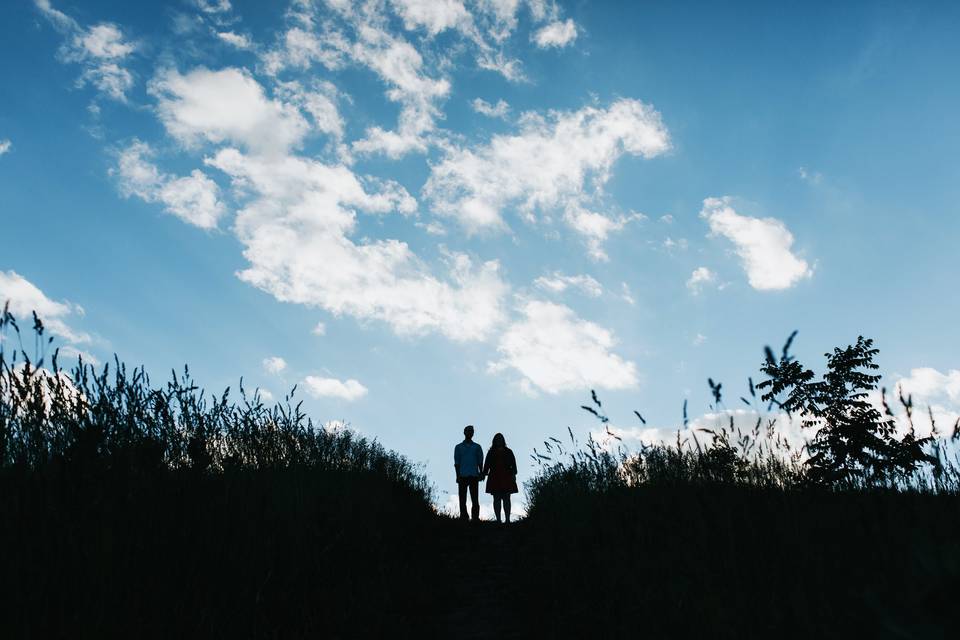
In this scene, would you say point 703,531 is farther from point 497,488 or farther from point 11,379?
point 497,488

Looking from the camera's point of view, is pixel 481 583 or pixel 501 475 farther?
pixel 501 475

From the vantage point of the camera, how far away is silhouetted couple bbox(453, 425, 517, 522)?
41.0 ft

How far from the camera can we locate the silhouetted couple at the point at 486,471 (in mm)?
12484

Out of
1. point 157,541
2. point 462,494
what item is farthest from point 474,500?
point 157,541

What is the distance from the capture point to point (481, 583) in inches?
249

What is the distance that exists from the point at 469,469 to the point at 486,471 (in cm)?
38

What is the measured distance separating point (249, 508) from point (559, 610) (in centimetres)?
277

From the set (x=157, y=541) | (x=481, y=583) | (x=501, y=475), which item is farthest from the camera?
(x=501, y=475)

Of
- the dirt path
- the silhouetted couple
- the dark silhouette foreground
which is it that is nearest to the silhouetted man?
the silhouetted couple

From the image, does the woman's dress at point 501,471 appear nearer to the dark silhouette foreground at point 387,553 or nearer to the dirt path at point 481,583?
the dirt path at point 481,583

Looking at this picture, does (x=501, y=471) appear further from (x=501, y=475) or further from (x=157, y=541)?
(x=157, y=541)

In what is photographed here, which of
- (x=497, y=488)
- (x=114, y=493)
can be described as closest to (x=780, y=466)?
(x=114, y=493)

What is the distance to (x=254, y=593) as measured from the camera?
4.01 m

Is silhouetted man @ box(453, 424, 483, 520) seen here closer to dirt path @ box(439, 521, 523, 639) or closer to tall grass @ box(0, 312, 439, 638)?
dirt path @ box(439, 521, 523, 639)
